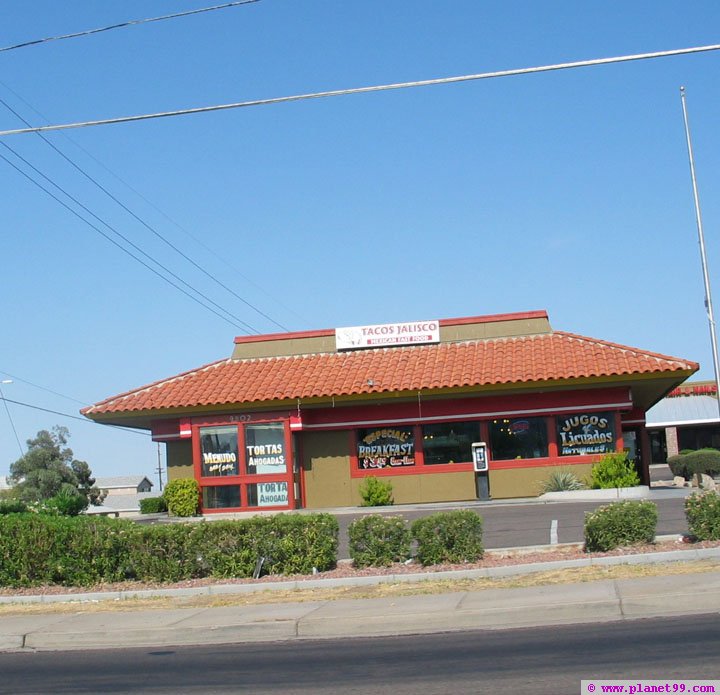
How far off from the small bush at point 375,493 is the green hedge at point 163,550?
13.2 metres

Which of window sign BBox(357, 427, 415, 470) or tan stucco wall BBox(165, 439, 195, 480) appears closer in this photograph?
window sign BBox(357, 427, 415, 470)

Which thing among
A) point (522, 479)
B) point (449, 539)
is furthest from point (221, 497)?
point (449, 539)

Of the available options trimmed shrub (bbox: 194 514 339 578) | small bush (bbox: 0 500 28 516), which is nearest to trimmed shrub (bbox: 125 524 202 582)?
trimmed shrub (bbox: 194 514 339 578)

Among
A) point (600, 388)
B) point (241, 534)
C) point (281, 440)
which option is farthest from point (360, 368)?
point (241, 534)

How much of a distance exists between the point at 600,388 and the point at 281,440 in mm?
9769

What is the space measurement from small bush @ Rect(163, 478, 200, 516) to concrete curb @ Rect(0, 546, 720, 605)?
542 inches

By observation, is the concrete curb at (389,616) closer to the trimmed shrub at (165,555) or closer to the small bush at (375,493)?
the trimmed shrub at (165,555)

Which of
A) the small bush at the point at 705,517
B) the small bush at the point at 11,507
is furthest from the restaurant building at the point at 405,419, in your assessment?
the small bush at the point at 705,517

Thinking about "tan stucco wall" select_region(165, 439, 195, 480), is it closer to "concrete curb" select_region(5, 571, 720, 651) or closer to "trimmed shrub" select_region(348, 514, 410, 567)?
"trimmed shrub" select_region(348, 514, 410, 567)

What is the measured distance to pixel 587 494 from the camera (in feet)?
89.1

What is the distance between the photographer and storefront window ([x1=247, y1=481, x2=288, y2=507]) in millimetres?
29500

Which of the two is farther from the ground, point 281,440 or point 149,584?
point 281,440

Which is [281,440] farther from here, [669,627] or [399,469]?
[669,627]

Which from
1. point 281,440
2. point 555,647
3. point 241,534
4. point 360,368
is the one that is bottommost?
point 555,647
